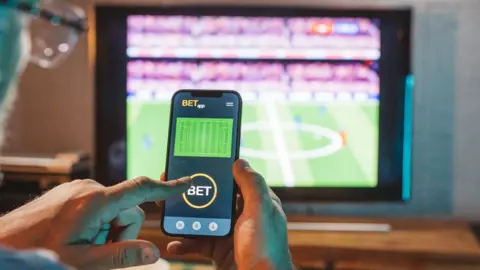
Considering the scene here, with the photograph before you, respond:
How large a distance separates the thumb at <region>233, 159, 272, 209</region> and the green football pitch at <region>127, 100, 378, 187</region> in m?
0.94

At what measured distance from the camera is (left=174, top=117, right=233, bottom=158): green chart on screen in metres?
1.05

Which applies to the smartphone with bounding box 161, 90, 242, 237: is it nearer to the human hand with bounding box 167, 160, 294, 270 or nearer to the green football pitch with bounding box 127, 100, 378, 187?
the human hand with bounding box 167, 160, 294, 270

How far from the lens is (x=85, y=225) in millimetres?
815

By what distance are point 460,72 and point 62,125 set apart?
128cm

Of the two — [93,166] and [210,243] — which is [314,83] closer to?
[93,166]

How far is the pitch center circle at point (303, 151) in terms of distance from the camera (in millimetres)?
1893

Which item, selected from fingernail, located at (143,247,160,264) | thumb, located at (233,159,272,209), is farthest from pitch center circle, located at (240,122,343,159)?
fingernail, located at (143,247,160,264)

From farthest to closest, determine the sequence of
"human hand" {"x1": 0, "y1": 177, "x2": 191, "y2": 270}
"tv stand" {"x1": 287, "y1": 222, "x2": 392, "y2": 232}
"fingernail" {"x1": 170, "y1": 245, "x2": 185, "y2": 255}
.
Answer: "tv stand" {"x1": 287, "y1": 222, "x2": 392, "y2": 232} < "fingernail" {"x1": 170, "y1": 245, "x2": 185, "y2": 255} < "human hand" {"x1": 0, "y1": 177, "x2": 191, "y2": 270}

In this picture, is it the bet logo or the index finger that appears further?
the bet logo

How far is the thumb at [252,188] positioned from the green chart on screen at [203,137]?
4.3 inches

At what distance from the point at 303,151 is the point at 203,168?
0.88 m

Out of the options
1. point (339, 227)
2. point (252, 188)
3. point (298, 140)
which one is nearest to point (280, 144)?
point (298, 140)

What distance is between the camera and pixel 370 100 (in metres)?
1.89

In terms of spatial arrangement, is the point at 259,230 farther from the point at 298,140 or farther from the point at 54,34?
the point at 54,34
